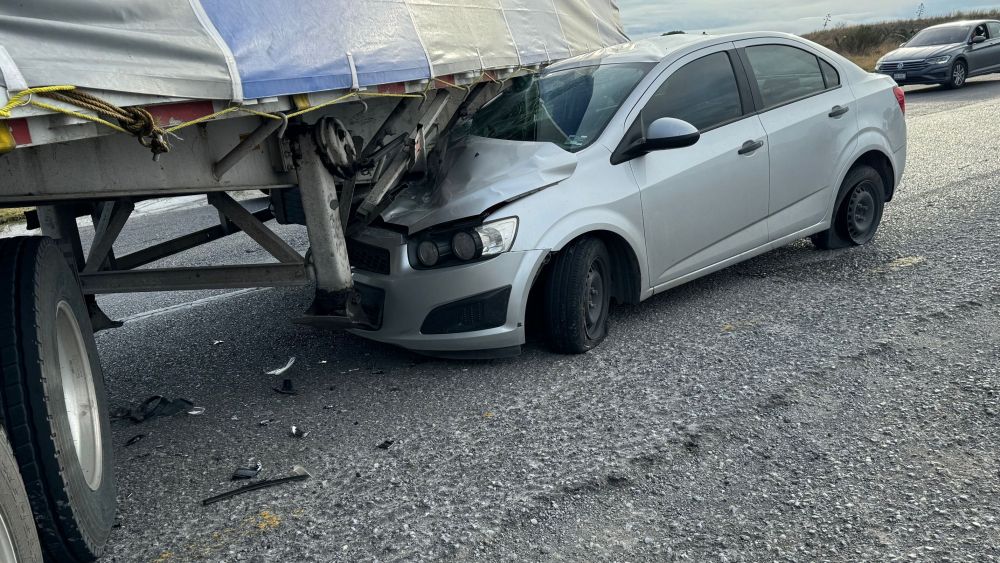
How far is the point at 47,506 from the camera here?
295cm

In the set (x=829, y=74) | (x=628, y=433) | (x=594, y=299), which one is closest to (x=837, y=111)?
(x=829, y=74)

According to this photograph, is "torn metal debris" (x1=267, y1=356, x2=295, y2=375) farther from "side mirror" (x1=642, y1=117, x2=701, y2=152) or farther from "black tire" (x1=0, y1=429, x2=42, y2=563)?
"black tire" (x1=0, y1=429, x2=42, y2=563)

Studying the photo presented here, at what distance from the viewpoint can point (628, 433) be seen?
13.7 ft

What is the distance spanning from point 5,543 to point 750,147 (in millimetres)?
4855

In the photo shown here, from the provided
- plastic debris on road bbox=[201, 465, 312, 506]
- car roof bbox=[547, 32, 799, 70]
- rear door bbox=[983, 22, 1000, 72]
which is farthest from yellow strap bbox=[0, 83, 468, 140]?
rear door bbox=[983, 22, 1000, 72]

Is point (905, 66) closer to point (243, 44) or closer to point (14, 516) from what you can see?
point (243, 44)

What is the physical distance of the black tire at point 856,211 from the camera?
6855 mm

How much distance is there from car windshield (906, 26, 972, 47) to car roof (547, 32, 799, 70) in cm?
1890

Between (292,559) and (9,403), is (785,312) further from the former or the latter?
(9,403)

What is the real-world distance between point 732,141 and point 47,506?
4.49m

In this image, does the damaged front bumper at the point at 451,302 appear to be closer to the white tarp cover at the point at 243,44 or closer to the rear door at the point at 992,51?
the white tarp cover at the point at 243,44

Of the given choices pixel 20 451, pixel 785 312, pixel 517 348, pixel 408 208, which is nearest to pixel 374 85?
pixel 408 208

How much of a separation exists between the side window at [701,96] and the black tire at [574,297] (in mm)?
940

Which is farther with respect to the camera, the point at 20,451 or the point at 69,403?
the point at 69,403
